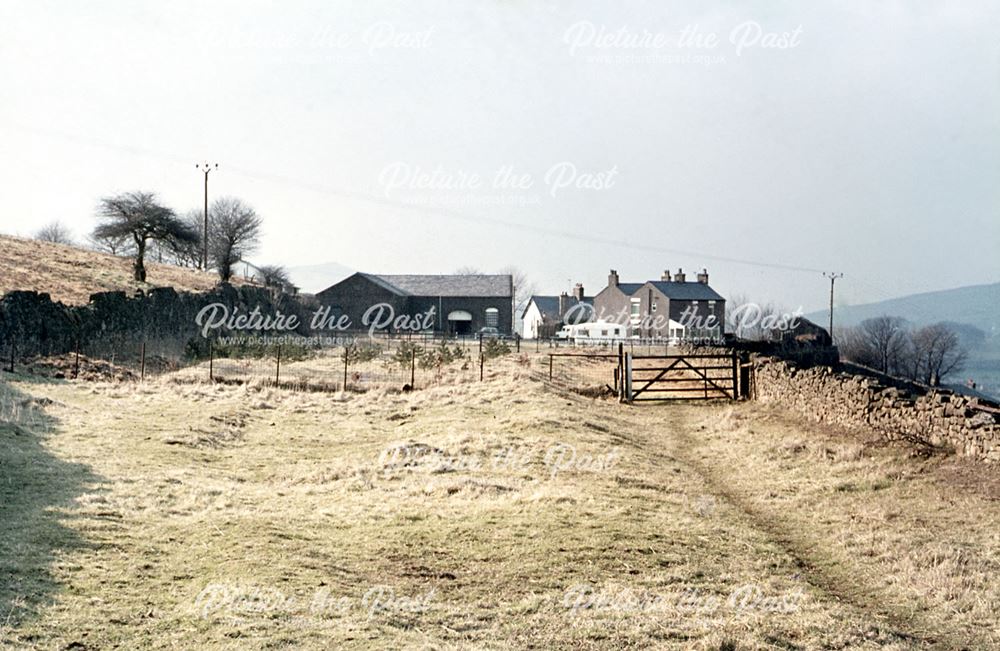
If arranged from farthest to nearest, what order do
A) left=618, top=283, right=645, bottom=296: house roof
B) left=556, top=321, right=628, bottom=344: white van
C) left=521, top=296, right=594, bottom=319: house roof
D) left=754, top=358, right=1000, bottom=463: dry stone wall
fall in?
1. left=521, top=296, right=594, bottom=319: house roof
2. left=618, top=283, right=645, bottom=296: house roof
3. left=556, top=321, right=628, bottom=344: white van
4. left=754, top=358, right=1000, bottom=463: dry stone wall

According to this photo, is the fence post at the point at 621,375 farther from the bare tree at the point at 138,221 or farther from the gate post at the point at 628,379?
the bare tree at the point at 138,221

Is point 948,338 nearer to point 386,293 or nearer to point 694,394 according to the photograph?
point 386,293

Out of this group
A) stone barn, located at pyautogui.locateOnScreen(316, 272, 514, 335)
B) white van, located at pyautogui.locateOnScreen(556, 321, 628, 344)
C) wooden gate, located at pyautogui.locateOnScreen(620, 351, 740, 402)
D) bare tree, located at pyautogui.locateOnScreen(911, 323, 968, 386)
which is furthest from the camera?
bare tree, located at pyautogui.locateOnScreen(911, 323, 968, 386)

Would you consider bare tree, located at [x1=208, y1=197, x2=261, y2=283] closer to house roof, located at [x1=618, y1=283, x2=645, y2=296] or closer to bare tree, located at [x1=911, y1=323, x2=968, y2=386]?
house roof, located at [x1=618, y1=283, x2=645, y2=296]

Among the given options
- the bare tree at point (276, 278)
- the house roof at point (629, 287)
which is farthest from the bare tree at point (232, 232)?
the house roof at point (629, 287)

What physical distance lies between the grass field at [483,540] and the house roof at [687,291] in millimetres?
52656

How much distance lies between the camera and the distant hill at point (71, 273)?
114 ft

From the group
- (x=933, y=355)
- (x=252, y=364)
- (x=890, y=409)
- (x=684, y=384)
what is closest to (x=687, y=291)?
(x=933, y=355)

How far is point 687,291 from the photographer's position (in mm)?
71312

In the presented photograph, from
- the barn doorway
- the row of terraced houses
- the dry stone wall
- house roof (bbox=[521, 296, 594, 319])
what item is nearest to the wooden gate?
the dry stone wall

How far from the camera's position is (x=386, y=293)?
66.6 m

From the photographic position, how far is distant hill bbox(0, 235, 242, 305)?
34.7m

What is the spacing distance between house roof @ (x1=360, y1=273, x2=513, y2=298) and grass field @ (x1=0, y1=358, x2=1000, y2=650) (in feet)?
166

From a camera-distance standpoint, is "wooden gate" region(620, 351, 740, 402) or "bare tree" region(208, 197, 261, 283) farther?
"bare tree" region(208, 197, 261, 283)
